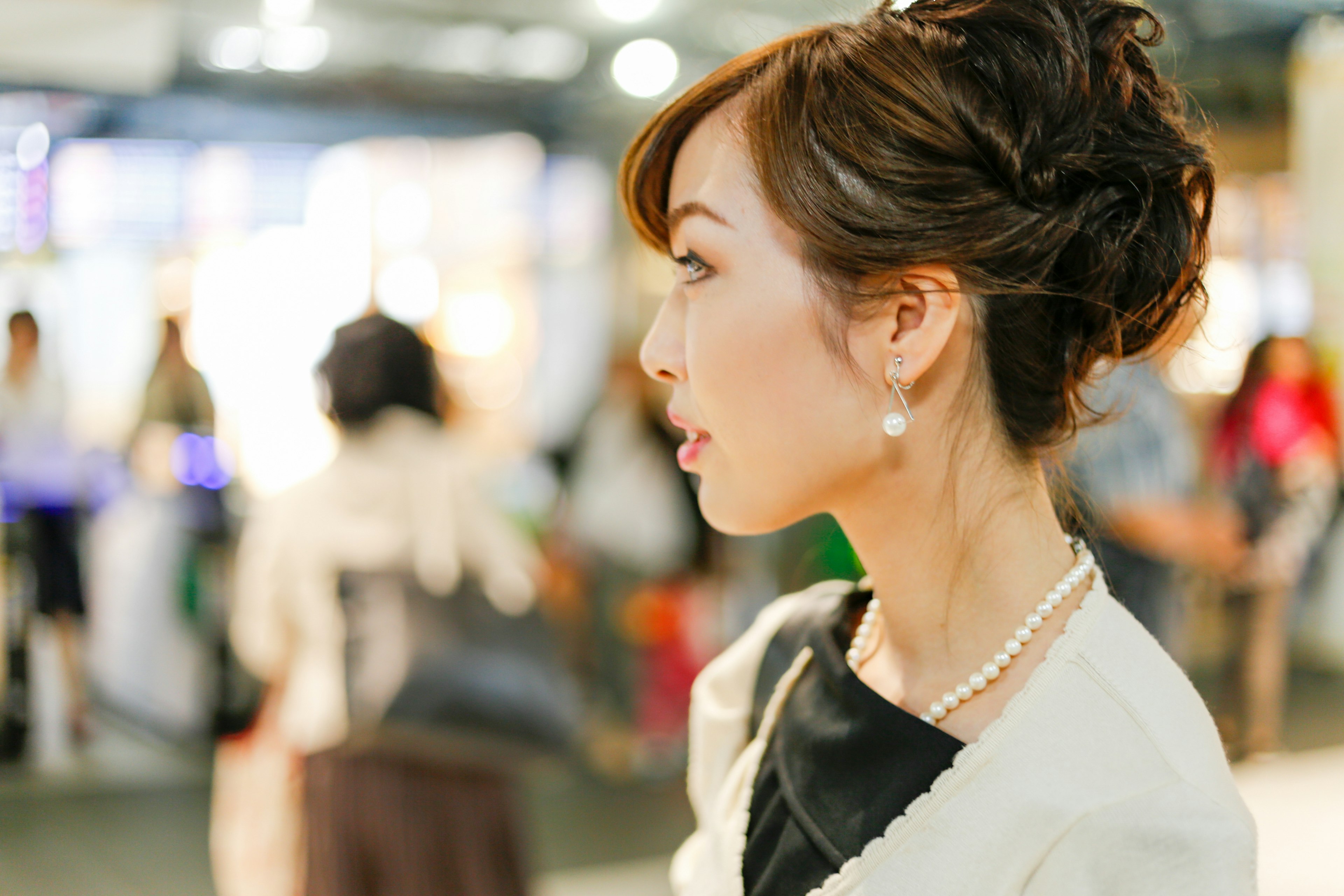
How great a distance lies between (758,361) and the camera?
868mm

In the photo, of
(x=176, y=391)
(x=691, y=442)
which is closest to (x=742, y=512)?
(x=691, y=442)

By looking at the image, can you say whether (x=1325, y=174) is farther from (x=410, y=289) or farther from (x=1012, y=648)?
(x=1012, y=648)

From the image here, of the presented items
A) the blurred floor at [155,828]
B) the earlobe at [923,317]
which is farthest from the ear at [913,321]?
the blurred floor at [155,828]

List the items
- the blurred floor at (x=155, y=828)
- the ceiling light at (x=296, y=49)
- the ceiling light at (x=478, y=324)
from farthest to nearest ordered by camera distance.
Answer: the ceiling light at (x=478, y=324) → the ceiling light at (x=296, y=49) → the blurred floor at (x=155, y=828)

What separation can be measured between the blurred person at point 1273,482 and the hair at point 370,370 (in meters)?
3.35

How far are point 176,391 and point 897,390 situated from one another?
2.96 meters

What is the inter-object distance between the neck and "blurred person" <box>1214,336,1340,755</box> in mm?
3556

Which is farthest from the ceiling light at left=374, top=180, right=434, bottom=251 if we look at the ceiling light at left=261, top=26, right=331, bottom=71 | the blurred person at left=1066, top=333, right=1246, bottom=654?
the blurred person at left=1066, top=333, right=1246, bottom=654

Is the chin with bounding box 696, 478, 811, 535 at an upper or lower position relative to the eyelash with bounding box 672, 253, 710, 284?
lower

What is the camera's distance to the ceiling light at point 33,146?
2379 mm

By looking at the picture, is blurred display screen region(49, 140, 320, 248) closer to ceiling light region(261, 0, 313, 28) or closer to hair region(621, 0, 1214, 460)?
ceiling light region(261, 0, 313, 28)

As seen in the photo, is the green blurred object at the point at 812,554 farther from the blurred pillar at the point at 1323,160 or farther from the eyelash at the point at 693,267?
the eyelash at the point at 693,267

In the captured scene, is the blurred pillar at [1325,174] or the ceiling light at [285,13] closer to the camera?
the ceiling light at [285,13]

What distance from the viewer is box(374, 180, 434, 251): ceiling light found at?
4.06m
